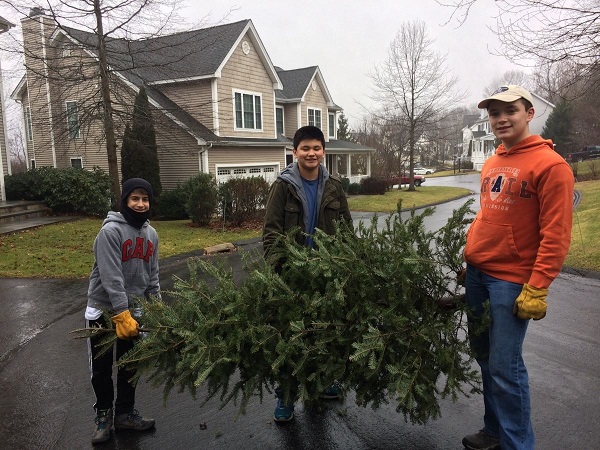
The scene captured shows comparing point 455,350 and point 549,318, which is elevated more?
point 455,350

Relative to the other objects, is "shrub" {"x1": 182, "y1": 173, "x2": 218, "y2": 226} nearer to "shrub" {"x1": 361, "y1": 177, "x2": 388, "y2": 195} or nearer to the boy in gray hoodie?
the boy in gray hoodie

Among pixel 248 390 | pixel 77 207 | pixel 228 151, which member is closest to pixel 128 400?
pixel 248 390

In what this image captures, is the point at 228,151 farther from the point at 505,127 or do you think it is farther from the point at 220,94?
the point at 505,127

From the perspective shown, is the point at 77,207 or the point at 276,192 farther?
the point at 77,207

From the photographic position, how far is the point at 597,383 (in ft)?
13.6

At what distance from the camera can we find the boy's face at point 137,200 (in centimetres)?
336

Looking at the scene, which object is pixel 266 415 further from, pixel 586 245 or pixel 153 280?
pixel 586 245

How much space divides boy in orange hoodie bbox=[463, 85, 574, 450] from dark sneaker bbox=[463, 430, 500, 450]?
40 centimetres

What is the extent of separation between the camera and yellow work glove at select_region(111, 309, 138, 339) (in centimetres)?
308

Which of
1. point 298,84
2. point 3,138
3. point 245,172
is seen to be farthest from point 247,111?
point 3,138

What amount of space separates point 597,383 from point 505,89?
3.03 m

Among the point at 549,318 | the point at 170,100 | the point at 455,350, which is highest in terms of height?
the point at 170,100

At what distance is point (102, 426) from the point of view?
339 centimetres

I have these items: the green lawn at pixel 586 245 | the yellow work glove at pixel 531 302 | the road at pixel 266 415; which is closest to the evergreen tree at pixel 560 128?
the green lawn at pixel 586 245
